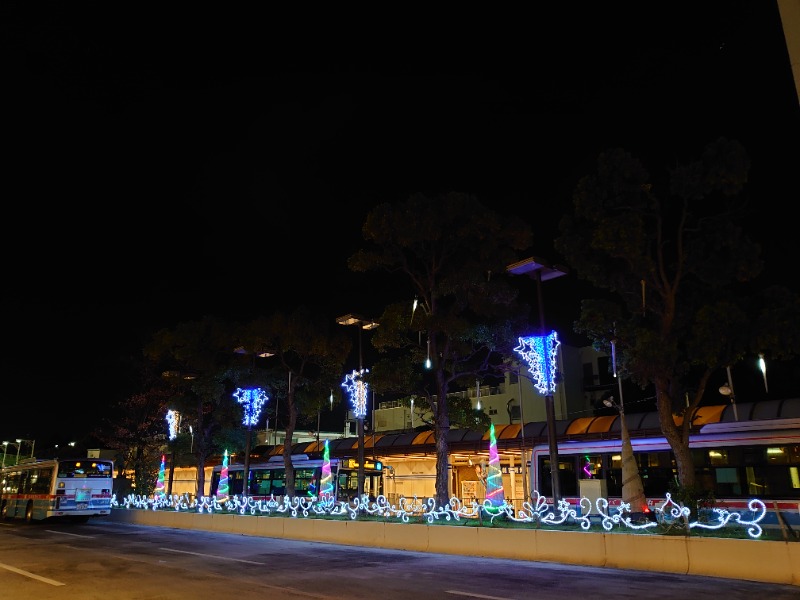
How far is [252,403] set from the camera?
2594cm

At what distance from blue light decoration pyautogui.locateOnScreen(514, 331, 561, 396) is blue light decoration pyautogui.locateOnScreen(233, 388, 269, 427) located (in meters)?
13.4

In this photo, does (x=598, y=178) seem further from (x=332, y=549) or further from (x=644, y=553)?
(x=332, y=549)

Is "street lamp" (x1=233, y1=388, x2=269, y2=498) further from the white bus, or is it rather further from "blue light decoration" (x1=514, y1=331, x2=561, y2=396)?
"blue light decoration" (x1=514, y1=331, x2=561, y2=396)

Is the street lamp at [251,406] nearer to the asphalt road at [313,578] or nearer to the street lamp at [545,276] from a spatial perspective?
the asphalt road at [313,578]

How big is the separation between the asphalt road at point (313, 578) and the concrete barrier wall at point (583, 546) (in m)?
0.41

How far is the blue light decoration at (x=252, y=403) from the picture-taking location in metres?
25.8

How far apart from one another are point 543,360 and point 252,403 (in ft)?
47.7

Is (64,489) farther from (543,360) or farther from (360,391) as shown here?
(543,360)

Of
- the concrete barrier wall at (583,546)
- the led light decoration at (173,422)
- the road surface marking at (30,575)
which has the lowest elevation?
the road surface marking at (30,575)

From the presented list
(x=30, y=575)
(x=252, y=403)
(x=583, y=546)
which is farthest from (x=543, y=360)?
(x=252, y=403)

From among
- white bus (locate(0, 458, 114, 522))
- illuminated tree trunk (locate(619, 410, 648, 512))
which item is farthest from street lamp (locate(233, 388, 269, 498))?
illuminated tree trunk (locate(619, 410, 648, 512))

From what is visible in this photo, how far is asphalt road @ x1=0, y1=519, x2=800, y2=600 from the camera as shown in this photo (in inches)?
337

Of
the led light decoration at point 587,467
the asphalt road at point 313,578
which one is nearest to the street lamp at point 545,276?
the asphalt road at point 313,578

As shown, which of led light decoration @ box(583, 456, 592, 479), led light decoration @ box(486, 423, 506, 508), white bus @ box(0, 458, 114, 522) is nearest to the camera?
led light decoration @ box(486, 423, 506, 508)
